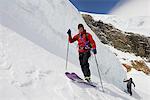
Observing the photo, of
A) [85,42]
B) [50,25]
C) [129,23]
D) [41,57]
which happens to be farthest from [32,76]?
[129,23]

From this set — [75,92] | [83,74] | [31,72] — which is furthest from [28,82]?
[83,74]

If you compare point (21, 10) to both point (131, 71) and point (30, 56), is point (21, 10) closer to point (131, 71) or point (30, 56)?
point (30, 56)

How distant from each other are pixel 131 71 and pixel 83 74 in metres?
24.5

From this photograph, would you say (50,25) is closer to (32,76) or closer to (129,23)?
(32,76)

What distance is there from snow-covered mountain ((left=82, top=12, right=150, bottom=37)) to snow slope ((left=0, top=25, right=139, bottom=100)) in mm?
104108

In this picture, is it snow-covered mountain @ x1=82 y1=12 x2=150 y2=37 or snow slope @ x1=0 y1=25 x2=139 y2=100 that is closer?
snow slope @ x1=0 y1=25 x2=139 y2=100

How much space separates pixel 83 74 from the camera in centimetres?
1295

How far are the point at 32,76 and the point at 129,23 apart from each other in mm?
129209

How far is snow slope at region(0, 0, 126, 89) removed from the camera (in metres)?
14.0

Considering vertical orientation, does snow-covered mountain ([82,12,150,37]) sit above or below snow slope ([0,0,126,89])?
above

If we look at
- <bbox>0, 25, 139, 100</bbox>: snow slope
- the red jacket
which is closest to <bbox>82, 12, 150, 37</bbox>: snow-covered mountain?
<bbox>0, 25, 139, 100</bbox>: snow slope

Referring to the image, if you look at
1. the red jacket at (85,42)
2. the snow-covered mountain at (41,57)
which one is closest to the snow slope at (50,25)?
the snow-covered mountain at (41,57)

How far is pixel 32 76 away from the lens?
1102 centimetres

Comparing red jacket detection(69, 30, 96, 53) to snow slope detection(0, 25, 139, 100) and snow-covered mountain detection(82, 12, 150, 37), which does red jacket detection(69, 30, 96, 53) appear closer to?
snow slope detection(0, 25, 139, 100)
